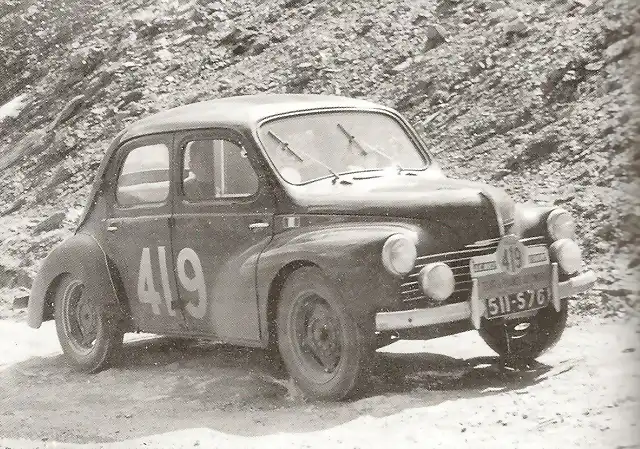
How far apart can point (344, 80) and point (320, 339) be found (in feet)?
22.5

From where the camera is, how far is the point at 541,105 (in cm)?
936

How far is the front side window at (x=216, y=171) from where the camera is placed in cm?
555

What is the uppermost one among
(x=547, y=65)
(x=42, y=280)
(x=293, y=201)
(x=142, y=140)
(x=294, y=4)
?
(x=294, y=4)

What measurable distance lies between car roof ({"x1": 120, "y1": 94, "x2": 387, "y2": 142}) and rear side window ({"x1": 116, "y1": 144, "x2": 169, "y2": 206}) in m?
0.13

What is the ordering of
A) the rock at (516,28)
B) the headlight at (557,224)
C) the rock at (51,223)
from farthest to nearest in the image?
the rock at (51,223)
the rock at (516,28)
the headlight at (557,224)

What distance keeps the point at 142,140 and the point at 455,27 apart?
5780 millimetres

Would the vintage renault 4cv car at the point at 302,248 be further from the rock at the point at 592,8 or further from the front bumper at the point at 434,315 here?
the rock at the point at 592,8

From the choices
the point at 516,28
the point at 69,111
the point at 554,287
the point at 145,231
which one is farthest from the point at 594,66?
the point at 69,111

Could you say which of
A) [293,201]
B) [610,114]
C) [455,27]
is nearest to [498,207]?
[293,201]

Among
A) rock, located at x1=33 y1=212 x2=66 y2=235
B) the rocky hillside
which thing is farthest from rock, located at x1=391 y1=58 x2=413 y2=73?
rock, located at x1=33 y1=212 x2=66 y2=235

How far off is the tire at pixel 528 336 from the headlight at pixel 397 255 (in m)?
0.97

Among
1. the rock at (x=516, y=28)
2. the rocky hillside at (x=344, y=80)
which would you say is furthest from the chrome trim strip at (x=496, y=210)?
the rock at (x=516, y=28)

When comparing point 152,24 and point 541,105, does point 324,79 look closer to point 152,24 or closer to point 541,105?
point 541,105

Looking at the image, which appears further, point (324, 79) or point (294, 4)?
point (294, 4)
